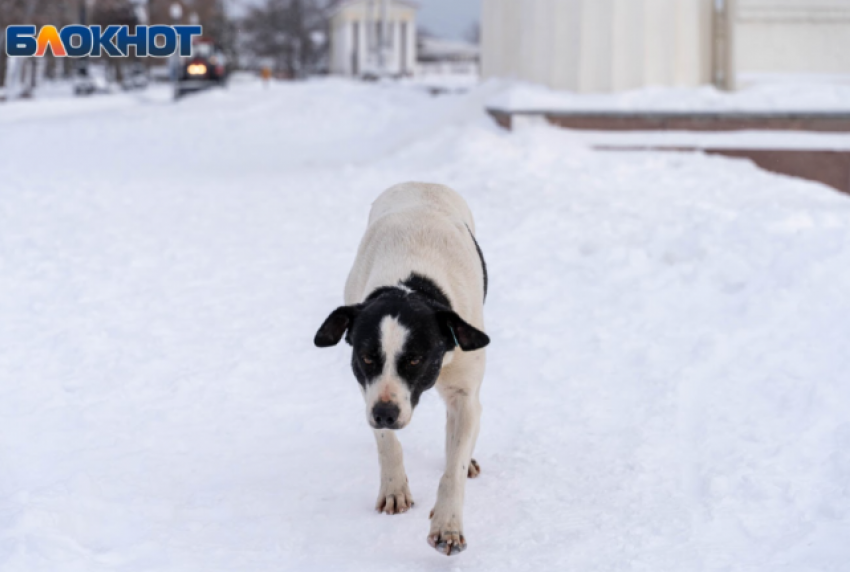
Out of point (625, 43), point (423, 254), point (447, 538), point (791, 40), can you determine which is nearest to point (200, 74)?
point (625, 43)

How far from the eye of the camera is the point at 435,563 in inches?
162

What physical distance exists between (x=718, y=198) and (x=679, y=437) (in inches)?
209

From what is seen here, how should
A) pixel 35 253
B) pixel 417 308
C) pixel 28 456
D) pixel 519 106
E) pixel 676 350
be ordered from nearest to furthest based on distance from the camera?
pixel 417 308 < pixel 28 456 < pixel 676 350 < pixel 35 253 < pixel 519 106

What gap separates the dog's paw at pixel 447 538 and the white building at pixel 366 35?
63893mm

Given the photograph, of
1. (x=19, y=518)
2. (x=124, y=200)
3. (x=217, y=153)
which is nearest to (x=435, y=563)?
(x=19, y=518)

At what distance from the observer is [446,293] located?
174 inches

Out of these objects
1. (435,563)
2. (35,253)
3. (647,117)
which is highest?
(647,117)

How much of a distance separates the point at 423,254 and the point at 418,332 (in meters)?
0.70

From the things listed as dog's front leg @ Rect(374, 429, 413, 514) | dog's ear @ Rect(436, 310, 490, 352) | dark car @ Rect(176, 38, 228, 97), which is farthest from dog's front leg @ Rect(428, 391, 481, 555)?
dark car @ Rect(176, 38, 228, 97)

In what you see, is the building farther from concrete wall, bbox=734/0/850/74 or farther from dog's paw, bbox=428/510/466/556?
dog's paw, bbox=428/510/466/556

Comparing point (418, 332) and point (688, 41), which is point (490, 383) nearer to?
point (418, 332)

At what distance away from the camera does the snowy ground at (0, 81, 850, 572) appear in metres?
4.32

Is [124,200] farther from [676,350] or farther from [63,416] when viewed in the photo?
[676,350]

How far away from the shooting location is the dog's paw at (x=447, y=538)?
4027mm
